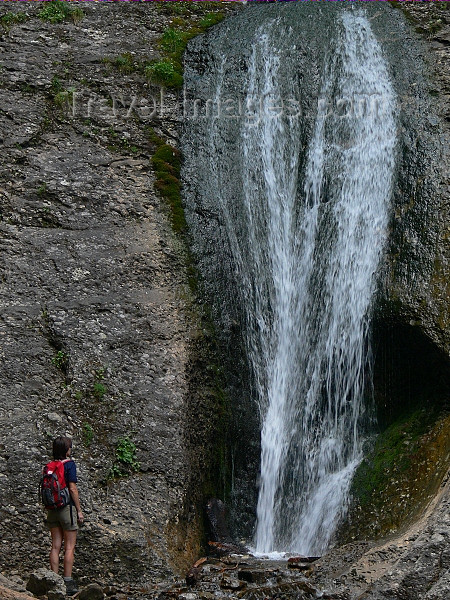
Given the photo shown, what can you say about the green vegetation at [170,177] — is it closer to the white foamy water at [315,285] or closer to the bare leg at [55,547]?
the white foamy water at [315,285]

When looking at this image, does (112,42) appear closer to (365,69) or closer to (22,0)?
(22,0)

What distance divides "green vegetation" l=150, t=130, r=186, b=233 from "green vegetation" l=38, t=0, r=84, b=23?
3163mm

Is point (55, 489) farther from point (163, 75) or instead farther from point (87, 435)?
point (163, 75)

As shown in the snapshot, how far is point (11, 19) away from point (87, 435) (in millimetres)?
8105

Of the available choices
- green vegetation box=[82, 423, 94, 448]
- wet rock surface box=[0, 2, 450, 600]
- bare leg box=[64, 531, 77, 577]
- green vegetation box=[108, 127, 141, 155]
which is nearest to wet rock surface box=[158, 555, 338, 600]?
wet rock surface box=[0, 2, 450, 600]

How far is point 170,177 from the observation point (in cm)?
1206

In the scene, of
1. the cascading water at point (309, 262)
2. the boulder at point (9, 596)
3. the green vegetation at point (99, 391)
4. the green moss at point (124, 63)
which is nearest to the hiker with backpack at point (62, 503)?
the boulder at point (9, 596)

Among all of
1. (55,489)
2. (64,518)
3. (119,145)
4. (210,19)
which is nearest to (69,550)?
(64,518)

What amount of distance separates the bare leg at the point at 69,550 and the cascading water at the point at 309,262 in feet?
9.07

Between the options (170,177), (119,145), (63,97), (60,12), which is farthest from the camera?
(60,12)

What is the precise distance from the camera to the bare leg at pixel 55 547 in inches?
305

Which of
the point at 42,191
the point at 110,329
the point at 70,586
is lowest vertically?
the point at 70,586

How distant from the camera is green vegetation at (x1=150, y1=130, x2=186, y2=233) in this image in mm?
11680

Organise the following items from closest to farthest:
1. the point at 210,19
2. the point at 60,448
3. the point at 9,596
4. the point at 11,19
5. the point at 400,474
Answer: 1. the point at 9,596
2. the point at 60,448
3. the point at 400,474
4. the point at 11,19
5. the point at 210,19
